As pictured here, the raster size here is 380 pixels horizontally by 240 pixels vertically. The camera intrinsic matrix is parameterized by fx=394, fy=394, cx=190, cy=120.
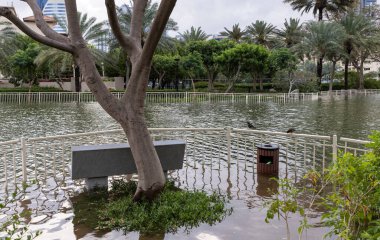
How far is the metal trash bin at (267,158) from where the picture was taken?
7844 mm

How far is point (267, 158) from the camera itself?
26.1 ft

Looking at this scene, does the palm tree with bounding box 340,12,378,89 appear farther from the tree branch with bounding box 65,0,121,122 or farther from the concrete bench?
the tree branch with bounding box 65,0,121,122

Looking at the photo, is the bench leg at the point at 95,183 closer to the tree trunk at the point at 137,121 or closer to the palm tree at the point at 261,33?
the tree trunk at the point at 137,121

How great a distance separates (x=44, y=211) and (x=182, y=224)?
216 centimetres

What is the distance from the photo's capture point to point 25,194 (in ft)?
21.8

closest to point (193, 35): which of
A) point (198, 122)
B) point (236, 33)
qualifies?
point (236, 33)

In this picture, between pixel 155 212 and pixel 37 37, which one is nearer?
pixel 155 212

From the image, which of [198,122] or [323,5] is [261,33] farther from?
[198,122]

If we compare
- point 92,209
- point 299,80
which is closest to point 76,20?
point 92,209

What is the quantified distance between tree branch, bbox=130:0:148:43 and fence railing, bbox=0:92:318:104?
2441 centimetres

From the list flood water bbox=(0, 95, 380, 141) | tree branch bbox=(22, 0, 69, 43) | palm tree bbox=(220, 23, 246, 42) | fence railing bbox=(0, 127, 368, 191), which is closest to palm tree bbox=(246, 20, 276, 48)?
palm tree bbox=(220, 23, 246, 42)

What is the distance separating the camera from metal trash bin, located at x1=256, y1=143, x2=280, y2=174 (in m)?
7.84

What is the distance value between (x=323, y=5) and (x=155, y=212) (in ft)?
144

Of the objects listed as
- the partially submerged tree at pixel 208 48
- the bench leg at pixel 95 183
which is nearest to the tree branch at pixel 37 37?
the bench leg at pixel 95 183
